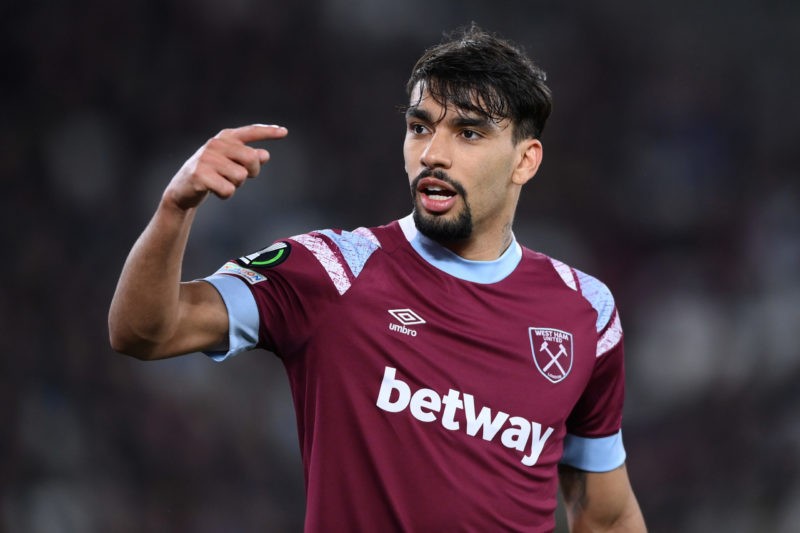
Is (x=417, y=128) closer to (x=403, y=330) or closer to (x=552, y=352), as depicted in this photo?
(x=403, y=330)

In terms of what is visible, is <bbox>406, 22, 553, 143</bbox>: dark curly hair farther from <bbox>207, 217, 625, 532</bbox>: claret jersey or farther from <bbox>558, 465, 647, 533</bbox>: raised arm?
<bbox>558, 465, 647, 533</bbox>: raised arm

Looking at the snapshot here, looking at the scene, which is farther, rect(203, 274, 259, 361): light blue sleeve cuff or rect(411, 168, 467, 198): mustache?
rect(411, 168, 467, 198): mustache

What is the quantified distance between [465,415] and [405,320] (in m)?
0.23

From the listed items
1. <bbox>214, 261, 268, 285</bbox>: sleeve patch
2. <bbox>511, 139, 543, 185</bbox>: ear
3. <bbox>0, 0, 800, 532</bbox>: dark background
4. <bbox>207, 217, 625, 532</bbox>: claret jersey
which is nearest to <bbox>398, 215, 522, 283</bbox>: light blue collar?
<bbox>207, 217, 625, 532</bbox>: claret jersey

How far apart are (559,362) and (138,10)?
9.56ft

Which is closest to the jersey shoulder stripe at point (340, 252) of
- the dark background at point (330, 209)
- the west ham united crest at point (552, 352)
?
the west ham united crest at point (552, 352)

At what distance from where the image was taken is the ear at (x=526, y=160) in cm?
224

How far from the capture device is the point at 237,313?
5.85ft

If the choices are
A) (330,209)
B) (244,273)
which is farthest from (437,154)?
(330,209)

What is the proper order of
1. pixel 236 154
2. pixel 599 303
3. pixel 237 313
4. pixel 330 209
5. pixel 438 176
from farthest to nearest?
pixel 330 209 → pixel 599 303 → pixel 438 176 → pixel 237 313 → pixel 236 154

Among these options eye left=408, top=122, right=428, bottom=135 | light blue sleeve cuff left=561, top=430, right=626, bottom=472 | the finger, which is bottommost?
light blue sleeve cuff left=561, top=430, right=626, bottom=472

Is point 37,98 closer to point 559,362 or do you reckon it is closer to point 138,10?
point 138,10

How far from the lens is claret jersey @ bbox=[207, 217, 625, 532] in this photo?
1.88m

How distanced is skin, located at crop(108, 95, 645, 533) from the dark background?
208cm
